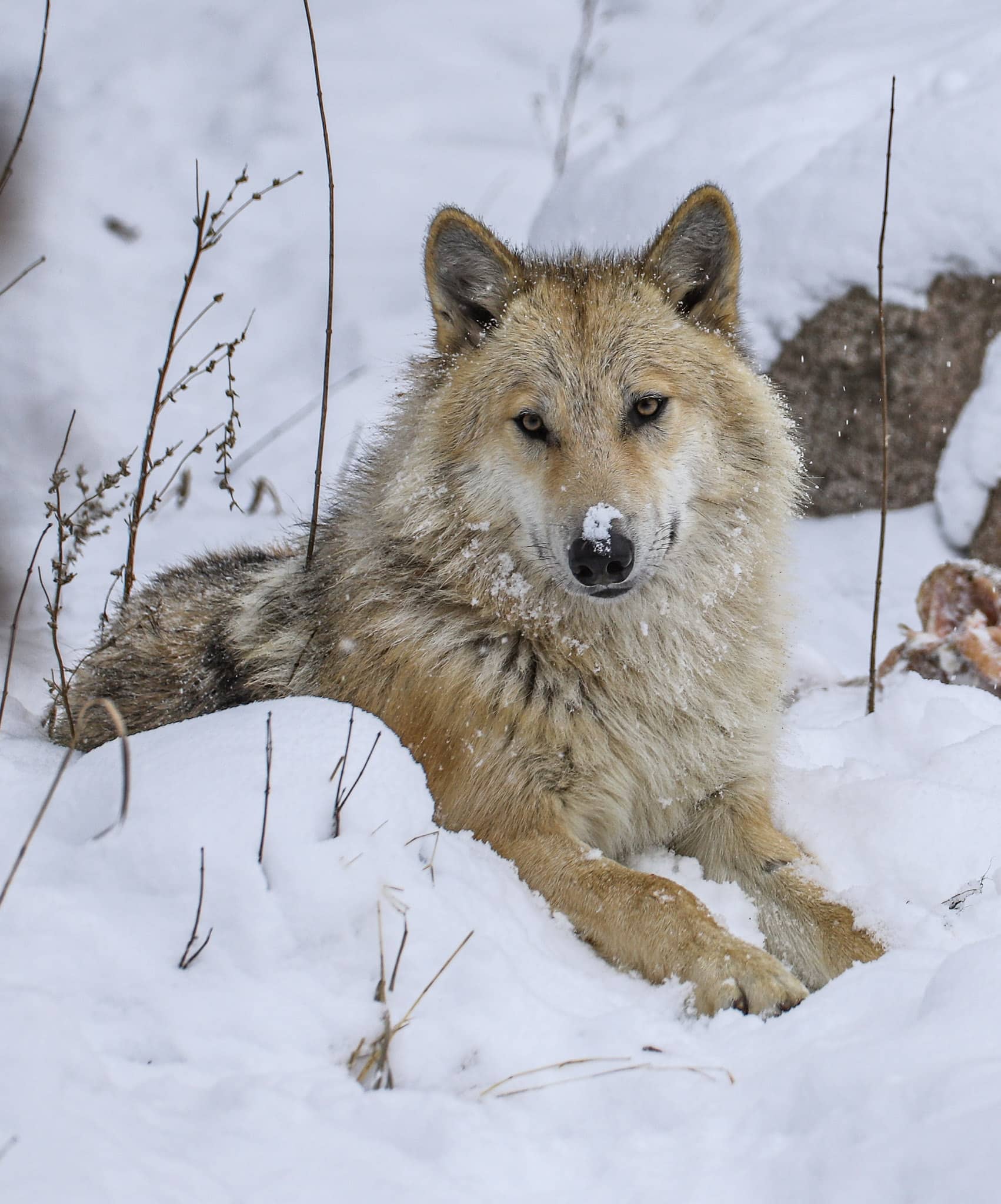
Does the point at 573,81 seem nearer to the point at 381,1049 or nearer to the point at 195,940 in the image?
the point at 195,940

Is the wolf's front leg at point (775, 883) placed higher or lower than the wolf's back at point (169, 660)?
lower

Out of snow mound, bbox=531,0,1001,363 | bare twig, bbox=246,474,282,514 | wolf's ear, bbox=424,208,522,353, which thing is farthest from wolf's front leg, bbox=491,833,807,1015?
snow mound, bbox=531,0,1001,363

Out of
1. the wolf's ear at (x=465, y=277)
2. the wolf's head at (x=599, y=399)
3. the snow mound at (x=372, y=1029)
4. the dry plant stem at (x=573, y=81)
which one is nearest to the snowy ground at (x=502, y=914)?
the snow mound at (x=372, y=1029)

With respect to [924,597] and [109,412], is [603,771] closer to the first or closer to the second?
[924,597]

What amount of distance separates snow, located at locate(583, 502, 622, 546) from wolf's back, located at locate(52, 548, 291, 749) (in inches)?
48.7

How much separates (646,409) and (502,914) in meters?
1.56

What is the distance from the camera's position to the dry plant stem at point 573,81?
978cm

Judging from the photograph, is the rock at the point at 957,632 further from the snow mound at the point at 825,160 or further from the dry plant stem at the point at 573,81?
Result: the dry plant stem at the point at 573,81

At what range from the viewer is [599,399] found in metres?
3.15

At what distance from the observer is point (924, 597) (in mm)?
5031

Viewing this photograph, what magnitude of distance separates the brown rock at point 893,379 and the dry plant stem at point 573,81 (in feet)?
12.8

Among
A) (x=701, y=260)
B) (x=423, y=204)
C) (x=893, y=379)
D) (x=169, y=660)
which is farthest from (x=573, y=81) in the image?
(x=169, y=660)

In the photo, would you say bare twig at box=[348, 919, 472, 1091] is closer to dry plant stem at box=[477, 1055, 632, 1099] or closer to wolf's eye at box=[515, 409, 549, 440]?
dry plant stem at box=[477, 1055, 632, 1099]

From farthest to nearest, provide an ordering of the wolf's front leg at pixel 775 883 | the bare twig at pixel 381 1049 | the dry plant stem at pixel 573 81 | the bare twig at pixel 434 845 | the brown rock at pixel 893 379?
1. the dry plant stem at pixel 573 81
2. the brown rock at pixel 893 379
3. the wolf's front leg at pixel 775 883
4. the bare twig at pixel 434 845
5. the bare twig at pixel 381 1049
